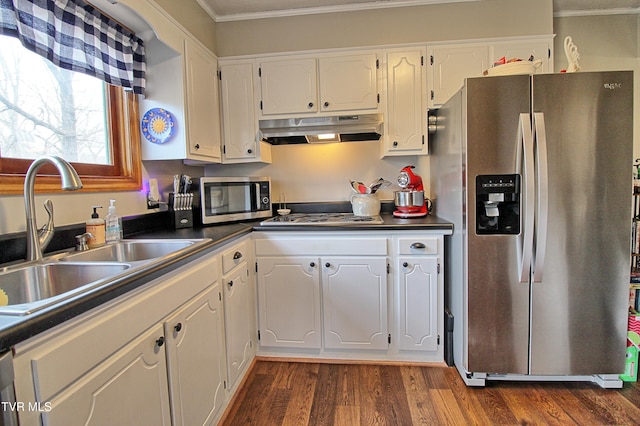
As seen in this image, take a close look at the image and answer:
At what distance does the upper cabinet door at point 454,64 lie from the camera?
2264mm

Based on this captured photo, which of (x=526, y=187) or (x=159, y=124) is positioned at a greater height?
(x=159, y=124)

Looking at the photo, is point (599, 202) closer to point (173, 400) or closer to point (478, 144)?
point (478, 144)

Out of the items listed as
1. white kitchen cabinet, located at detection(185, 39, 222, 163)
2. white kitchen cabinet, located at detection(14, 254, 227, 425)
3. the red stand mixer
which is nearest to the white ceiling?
white kitchen cabinet, located at detection(185, 39, 222, 163)

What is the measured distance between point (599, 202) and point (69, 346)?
223 centimetres

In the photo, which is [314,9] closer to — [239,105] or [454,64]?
[239,105]

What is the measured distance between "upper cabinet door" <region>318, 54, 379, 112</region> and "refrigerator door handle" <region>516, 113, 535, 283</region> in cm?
99

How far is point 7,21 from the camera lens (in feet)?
3.85

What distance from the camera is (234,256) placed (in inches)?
71.2

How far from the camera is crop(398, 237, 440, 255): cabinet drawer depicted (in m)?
1.98

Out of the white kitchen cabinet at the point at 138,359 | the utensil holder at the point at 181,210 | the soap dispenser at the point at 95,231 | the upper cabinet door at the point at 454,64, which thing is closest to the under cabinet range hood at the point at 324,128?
the upper cabinet door at the point at 454,64

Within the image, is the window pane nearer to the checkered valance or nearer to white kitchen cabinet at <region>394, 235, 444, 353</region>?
the checkered valance

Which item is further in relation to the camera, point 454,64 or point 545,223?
point 454,64

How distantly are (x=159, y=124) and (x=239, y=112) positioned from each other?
25.5 inches

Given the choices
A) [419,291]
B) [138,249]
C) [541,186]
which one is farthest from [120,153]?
[541,186]
